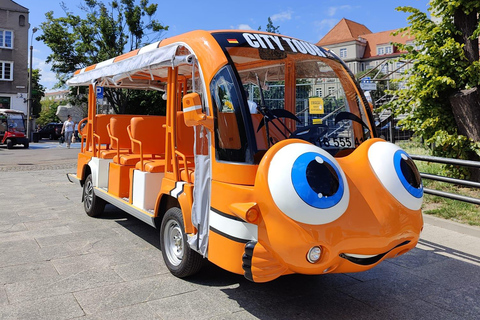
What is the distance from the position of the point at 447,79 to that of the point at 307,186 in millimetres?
6336

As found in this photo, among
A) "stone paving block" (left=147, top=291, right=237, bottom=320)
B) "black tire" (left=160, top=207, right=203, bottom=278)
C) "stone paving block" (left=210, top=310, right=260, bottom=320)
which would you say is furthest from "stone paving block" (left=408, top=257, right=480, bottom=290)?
"black tire" (left=160, top=207, right=203, bottom=278)

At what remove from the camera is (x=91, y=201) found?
675 cm

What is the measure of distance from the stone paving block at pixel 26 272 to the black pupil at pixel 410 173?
3.56 meters

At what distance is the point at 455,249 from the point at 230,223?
3523 millimetres

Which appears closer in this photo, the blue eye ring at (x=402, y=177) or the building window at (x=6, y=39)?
the blue eye ring at (x=402, y=177)

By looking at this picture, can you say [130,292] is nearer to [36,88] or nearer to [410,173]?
[410,173]

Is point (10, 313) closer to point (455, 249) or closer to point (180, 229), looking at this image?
point (180, 229)

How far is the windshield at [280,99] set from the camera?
3.37m

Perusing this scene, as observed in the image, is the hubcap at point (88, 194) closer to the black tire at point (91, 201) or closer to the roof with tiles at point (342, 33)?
the black tire at point (91, 201)

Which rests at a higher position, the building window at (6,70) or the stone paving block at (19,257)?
the building window at (6,70)

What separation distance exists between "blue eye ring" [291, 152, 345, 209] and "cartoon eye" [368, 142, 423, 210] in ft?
1.64

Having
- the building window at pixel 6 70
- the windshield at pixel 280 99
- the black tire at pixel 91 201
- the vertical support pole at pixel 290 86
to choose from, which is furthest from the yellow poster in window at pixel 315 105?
the building window at pixel 6 70

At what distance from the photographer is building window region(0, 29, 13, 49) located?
37.4 metres

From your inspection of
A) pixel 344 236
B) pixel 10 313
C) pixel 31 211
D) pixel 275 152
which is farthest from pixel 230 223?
pixel 31 211
